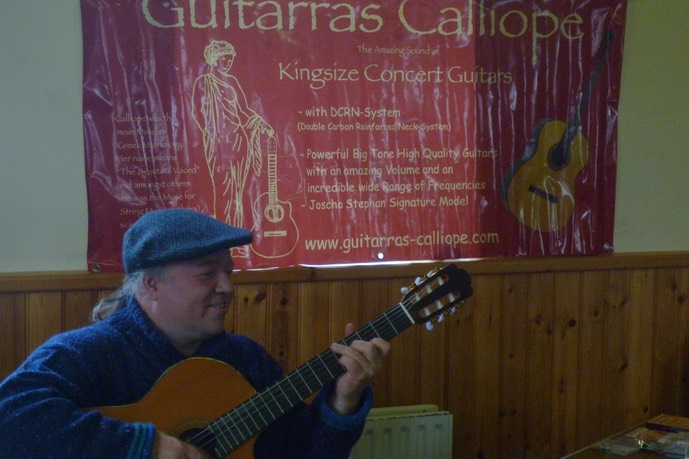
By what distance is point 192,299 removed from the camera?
179 cm

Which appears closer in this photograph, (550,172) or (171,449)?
(171,449)

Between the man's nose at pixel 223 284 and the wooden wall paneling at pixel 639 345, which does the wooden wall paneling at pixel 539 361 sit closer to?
the wooden wall paneling at pixel 639 345

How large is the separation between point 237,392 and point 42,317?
74 cm

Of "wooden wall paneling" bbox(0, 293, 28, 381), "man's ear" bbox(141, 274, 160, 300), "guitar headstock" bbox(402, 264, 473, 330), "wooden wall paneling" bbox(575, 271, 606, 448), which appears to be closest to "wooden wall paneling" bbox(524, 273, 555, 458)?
"wooden wall paneling" bbox(575, 271, 606, 448)

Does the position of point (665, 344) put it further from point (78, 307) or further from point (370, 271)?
point (78, 307)

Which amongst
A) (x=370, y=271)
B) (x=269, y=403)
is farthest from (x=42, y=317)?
(x=370, y=271)

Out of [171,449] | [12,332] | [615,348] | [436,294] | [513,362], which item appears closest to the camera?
[171,449]

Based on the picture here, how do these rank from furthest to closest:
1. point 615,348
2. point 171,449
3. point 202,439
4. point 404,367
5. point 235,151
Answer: point 615,348 < point 404,367 < point 235,151 < point 202,439 < point 171,449

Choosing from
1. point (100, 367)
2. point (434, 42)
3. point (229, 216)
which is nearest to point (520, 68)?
point (434, 42)

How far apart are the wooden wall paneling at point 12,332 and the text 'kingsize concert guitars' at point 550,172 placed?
1.51m

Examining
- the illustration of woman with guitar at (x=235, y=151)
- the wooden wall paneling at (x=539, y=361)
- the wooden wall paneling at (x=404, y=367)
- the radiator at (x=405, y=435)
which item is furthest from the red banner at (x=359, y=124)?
the radiator at (x=405, y=435)

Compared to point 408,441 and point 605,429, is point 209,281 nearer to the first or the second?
point 408,441

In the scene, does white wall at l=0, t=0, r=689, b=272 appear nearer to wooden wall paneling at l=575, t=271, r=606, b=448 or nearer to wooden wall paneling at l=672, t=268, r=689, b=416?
wooden wall paneling at l=575, t=271, r=606, b=448

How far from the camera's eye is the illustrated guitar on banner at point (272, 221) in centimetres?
242
